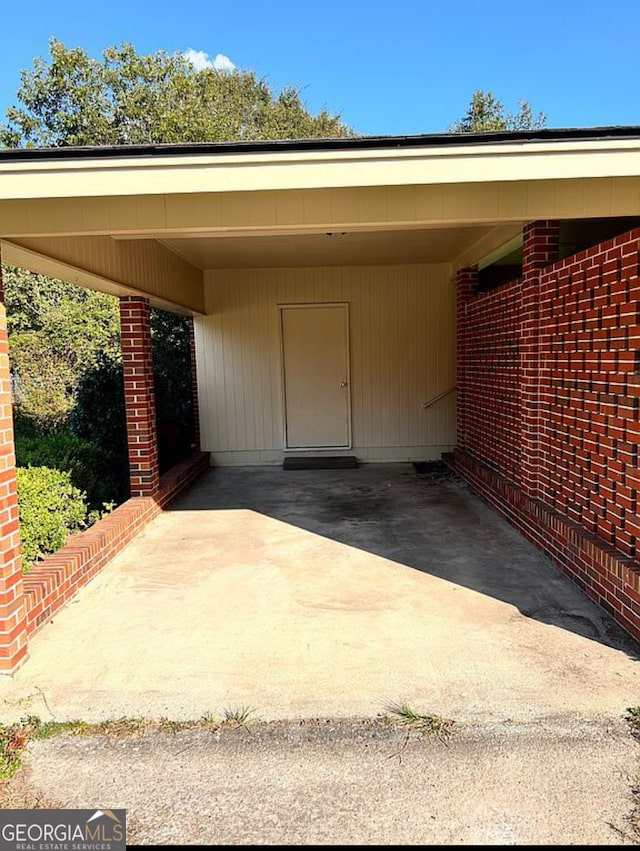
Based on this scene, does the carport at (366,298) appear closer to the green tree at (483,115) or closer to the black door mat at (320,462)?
the black door mat at (320,462)

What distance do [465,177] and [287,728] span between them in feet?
8.40

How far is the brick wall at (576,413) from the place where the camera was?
3.22m

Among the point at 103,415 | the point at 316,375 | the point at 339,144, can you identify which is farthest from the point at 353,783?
the point at 316,375

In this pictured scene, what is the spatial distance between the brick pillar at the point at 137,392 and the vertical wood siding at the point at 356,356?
2.78 meters

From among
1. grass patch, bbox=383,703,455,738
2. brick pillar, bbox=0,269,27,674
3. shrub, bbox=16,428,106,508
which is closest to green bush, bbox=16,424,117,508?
shrub, bbox=16,428,106,508

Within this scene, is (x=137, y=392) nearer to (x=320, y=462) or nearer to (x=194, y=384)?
(x=194, y=384)

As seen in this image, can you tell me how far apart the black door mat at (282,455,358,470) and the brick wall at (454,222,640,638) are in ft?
8.43

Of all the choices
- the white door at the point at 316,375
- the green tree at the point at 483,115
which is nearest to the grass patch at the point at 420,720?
the white door at the point at 316,375

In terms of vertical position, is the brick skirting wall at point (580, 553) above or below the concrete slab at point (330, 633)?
above

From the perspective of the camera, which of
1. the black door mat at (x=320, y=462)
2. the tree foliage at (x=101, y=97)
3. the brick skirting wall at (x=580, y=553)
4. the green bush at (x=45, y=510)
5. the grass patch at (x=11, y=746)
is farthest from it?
the tree foliage at (x=101, y=97)

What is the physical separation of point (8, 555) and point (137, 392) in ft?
9.71

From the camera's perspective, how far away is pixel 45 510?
443 cm

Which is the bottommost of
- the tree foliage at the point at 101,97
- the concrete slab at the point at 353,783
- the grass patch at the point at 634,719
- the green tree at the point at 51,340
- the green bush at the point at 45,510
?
the concrete slab at the point at 353,783

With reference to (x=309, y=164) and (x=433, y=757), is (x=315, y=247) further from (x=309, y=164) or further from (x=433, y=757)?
(x=433, y=757)
